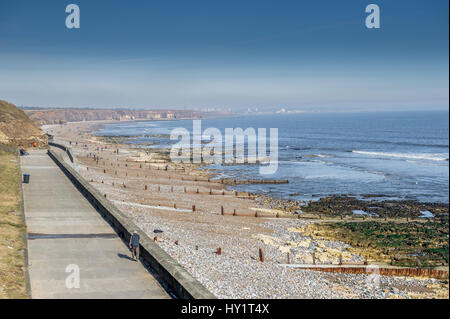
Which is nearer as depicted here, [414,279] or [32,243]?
[32,243]

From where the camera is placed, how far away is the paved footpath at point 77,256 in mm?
10609

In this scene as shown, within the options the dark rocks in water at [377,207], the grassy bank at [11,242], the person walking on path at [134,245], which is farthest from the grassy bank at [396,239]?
the grassy bank at [11,242]

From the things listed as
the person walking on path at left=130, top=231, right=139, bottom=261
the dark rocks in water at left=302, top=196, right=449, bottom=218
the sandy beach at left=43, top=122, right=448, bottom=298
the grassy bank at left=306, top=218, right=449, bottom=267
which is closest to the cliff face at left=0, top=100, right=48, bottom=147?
the sandy beach at left=43, top=122, right=448, bottom=298

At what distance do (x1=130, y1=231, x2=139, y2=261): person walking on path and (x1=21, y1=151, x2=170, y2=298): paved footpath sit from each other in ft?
0.88

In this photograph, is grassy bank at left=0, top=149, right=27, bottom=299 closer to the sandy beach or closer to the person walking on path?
the person walking on path

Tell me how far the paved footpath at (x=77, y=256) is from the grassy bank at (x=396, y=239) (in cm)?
1395

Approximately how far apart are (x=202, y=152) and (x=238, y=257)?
6388 cm

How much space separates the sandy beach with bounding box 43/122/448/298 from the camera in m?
15.7

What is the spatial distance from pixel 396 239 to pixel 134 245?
18621mm

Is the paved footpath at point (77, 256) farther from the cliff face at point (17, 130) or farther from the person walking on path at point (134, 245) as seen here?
the cliff face at point (17, 130)

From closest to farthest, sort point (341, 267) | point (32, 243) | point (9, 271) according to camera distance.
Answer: point (9, 271)
point (32, 243)
point (341, 267)

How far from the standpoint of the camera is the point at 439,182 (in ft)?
163

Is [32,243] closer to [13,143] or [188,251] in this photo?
[188,251]
